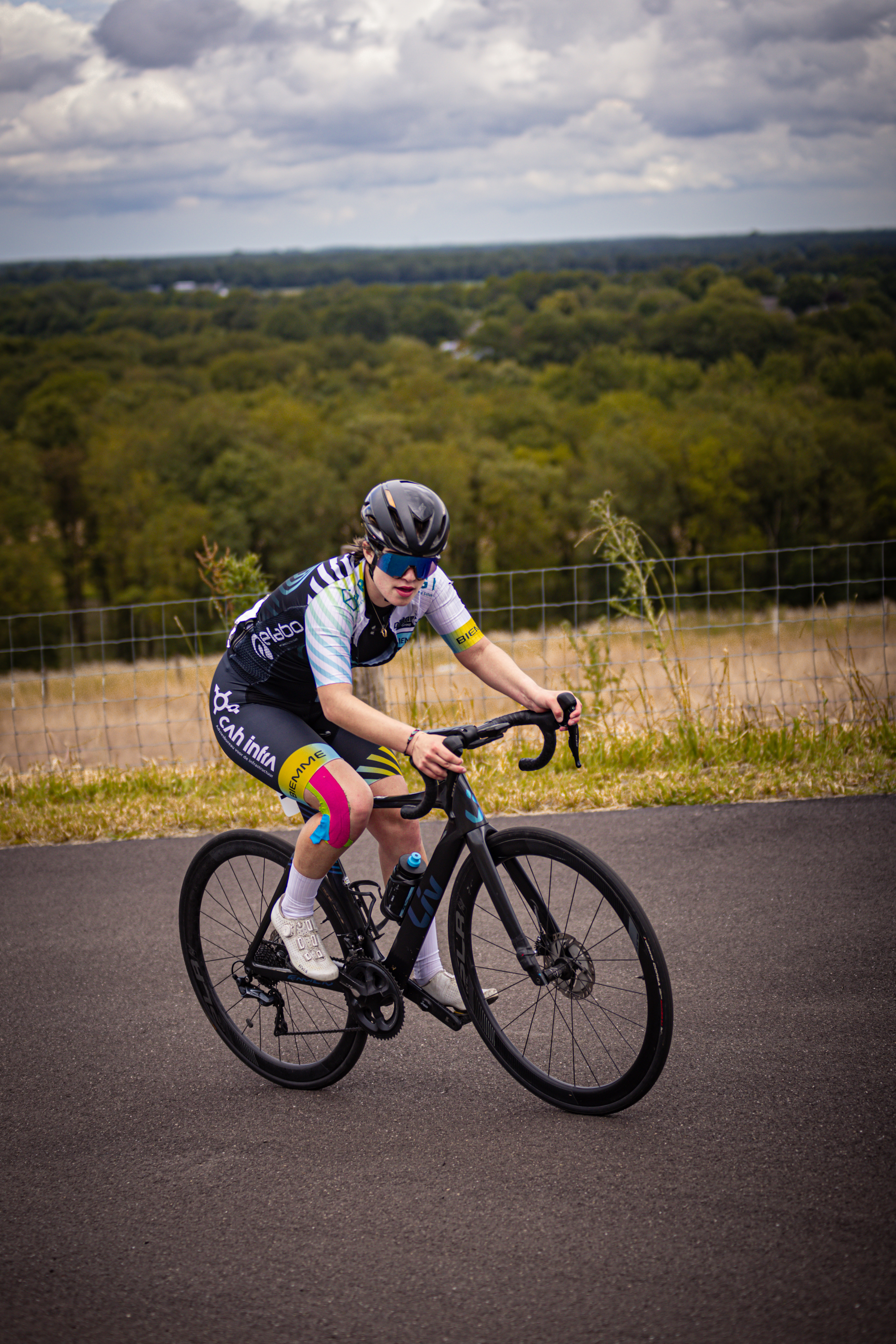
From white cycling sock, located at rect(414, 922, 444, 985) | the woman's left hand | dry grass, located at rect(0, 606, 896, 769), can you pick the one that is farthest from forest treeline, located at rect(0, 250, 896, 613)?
the woman's left hand

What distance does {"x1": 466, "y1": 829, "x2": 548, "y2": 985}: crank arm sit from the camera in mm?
3104

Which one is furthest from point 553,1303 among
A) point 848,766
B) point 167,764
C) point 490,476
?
point 490,476

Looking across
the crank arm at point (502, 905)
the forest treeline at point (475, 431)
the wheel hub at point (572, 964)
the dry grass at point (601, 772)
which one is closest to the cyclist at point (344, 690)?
the crank arm at point (502, 905)

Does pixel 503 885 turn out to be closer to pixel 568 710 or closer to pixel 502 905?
pixel 502 905

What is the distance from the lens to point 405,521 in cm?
Result: 306

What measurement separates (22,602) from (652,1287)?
1985 inches

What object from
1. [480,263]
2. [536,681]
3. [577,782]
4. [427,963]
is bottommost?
[536,681]

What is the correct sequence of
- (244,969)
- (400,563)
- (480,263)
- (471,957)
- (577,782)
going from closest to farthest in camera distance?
(400,563), (471,957), (244,969), (577,782), (480,263)

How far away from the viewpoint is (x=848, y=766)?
6.27 metres

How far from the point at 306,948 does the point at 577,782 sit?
126 inches

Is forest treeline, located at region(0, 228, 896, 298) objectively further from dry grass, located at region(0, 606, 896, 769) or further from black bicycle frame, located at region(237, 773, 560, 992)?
black bicycle frame, located at region(237, 773, 560, 992)

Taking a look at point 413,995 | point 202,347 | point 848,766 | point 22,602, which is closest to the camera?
point 413,995

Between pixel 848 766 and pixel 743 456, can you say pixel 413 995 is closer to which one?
pixel 848 766

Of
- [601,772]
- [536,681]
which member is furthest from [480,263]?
[601,772]
